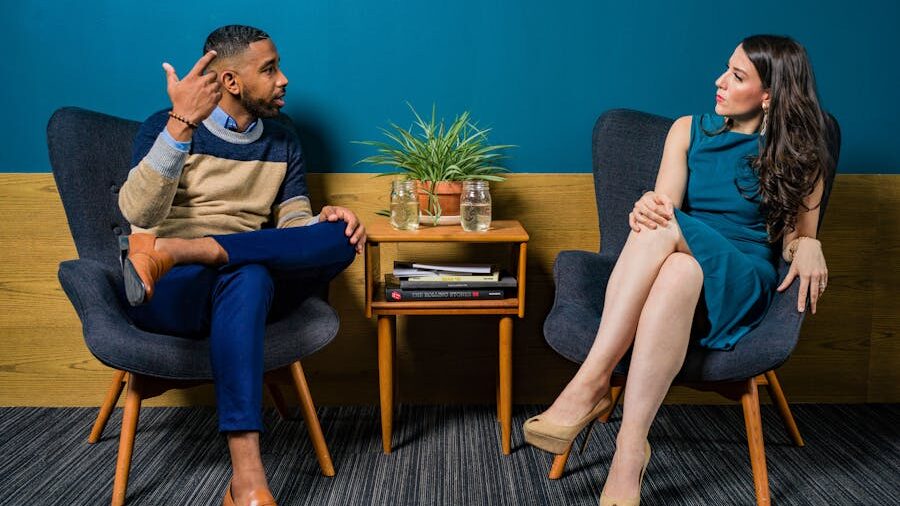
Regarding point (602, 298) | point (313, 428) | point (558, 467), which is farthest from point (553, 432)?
point (313, 428)

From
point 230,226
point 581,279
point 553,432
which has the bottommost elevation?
point 553,432

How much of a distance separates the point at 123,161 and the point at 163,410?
2.76 ft

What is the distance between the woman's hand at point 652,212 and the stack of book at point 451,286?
444mm

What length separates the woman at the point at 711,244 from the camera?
5.83 feet

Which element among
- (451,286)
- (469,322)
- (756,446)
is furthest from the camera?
(469,322)

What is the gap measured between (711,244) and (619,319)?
32 centimetres

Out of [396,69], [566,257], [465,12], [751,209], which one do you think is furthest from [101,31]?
[751,209]

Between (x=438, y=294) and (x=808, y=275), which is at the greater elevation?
(x=808, y=275)

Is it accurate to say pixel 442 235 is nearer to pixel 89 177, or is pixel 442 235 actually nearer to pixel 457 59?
pixel 457 59

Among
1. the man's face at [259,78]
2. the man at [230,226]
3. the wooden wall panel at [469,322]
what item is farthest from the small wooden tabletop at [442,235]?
the man's face at [259,78]

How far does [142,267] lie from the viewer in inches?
65.3

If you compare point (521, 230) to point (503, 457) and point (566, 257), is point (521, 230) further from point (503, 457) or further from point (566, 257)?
point (503, 457)

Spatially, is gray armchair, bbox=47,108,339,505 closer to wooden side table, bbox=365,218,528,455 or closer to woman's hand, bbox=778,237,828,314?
wooden side table, bbox=365,218,528,455

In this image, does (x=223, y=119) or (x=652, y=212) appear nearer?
(x=652, y=212)
